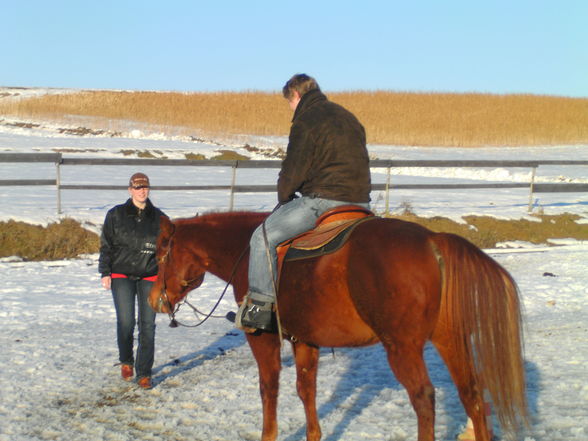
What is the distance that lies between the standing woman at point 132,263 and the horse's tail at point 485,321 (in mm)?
3041

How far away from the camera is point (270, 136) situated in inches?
1578

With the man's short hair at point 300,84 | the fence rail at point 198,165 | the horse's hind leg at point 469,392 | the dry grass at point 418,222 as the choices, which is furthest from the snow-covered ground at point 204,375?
the man's short hair at point 300,84

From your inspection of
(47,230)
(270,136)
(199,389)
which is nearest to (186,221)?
(199,389)

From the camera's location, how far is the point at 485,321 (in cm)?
395

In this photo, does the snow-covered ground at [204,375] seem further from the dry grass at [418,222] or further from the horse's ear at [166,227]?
the horse's ear at [166,227]

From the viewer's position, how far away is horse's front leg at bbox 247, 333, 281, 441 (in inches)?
185

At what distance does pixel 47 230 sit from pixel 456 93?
44.4m

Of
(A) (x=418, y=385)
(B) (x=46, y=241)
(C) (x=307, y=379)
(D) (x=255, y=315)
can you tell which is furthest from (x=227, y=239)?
(B) (x=46, y=241)

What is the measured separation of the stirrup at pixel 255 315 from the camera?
450 cm

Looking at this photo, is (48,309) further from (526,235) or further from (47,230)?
(526,235)

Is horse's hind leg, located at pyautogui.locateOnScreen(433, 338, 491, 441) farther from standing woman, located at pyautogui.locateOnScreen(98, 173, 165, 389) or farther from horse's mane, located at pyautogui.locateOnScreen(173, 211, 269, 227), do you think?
standing woman, located at pyautogui.locateOnScreen(98, 173, 165, 389)

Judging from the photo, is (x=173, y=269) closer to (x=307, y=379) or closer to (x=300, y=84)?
(x=307, y=379)

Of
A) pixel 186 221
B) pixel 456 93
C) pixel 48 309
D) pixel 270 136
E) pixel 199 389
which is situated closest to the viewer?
pixel 186 221

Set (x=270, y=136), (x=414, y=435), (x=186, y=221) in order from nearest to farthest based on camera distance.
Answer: (x=414, y=435), (x=186, y=221), (x=270, y=136)
